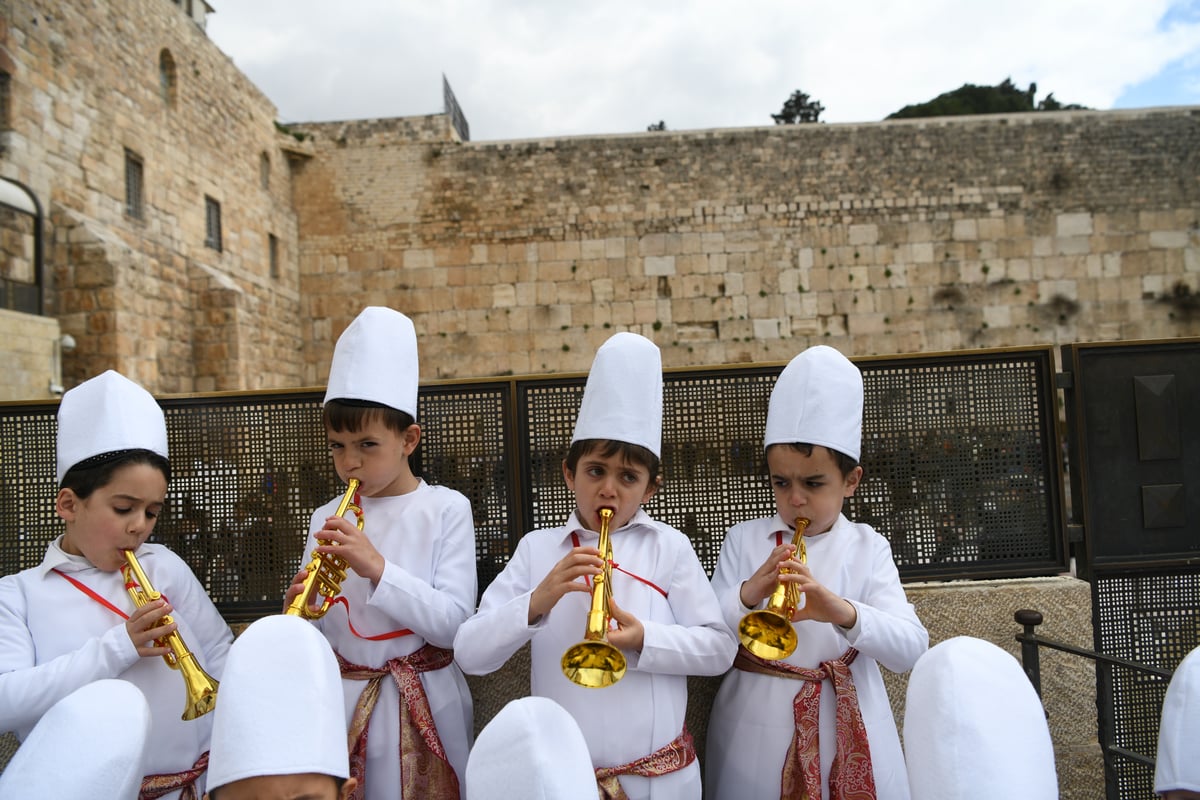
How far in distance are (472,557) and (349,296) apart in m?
14.2

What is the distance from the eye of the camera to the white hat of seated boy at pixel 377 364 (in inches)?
93.4

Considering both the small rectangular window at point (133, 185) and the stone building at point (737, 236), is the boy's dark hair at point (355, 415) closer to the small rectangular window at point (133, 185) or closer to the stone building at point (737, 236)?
the small rectangular window at point (133, 185)

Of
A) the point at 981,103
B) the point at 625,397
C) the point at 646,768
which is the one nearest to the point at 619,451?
the point at 625,397

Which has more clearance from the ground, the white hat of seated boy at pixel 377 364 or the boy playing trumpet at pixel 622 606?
the white hat of seated boy at pixel 377 364

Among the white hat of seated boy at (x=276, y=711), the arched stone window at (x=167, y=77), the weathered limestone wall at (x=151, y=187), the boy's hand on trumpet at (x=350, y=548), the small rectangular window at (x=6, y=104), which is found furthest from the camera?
the arched stone window at (x=167, y=77)

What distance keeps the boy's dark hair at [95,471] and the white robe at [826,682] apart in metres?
1.88

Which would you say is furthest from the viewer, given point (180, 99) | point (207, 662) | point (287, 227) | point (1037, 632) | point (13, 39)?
point (287, 227)

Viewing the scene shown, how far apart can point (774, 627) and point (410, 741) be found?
3.61 ft

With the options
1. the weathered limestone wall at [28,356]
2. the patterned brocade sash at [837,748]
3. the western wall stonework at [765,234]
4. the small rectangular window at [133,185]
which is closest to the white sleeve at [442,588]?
the patterned brocade sash at [837,748]

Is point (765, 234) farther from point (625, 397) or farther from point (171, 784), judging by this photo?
point (171, 784)

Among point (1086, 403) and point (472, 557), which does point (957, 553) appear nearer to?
point (1086, 403)

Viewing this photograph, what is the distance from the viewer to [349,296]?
15562 mm

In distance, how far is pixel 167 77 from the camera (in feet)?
38.5

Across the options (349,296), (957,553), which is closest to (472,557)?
(957,553)
